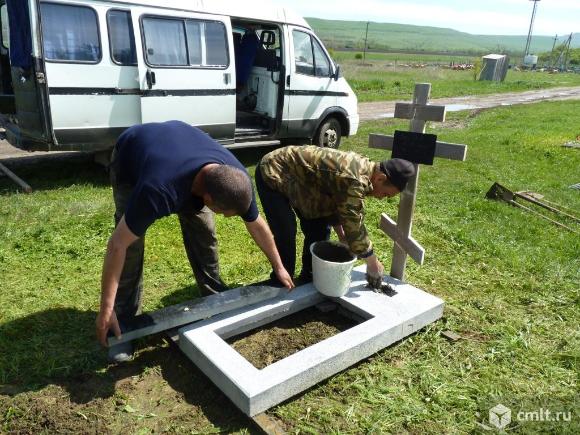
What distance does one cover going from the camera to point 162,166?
2.41 metres

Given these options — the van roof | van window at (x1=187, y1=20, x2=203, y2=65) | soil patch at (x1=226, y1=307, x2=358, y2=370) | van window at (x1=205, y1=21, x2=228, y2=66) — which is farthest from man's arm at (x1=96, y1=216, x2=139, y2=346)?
van window at (x1=205, y1=21, x2=228, y2=66)

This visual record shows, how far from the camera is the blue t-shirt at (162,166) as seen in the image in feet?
7.59

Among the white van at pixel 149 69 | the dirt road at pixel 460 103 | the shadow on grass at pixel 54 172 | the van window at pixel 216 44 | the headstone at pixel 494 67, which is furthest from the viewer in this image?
the headstone at pixel 494 67

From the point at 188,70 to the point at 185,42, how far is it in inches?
14.9

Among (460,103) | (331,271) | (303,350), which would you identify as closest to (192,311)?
(303,350)

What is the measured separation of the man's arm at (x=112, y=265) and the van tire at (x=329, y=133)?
6610mm

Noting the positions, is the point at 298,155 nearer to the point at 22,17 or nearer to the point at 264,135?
the point at 22,17

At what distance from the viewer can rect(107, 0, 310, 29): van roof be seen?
20.7 feet

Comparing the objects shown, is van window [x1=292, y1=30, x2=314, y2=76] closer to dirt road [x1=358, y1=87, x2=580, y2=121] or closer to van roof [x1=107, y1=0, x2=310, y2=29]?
van roof [x1=107, y1=0, x2=310, y2=29]

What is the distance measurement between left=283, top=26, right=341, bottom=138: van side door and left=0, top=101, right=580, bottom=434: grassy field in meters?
2.54

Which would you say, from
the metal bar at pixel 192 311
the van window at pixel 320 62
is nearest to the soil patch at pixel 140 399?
the metal bar at pixel 192 311

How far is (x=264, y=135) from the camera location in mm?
8039

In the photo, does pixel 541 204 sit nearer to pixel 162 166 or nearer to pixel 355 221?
pixel 355 221

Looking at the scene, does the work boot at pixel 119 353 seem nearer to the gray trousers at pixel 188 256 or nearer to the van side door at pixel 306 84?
the gray trousers at pixel 188 256
